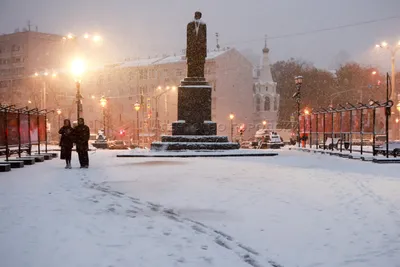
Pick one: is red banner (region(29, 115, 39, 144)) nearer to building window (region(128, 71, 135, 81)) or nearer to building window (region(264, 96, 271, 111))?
building window (region(128, 71, 135, 81))

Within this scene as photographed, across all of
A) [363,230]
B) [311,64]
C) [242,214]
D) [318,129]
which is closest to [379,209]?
[363,230]

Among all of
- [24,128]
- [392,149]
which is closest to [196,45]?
[24,128]

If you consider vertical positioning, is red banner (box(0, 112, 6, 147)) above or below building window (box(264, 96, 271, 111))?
below

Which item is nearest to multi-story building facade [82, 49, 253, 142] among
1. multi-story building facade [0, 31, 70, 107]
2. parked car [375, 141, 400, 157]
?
multi-story building facade [0, 31, 70, 107]

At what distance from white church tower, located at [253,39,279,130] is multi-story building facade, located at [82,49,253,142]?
206 cm

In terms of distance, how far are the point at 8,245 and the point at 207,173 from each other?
7.57m

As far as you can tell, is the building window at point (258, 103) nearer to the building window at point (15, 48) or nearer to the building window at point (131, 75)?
the building window at point (131, 75)

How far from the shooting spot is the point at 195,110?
72.4ft

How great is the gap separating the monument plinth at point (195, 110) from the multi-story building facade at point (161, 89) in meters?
41.1

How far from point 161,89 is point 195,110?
48607mm

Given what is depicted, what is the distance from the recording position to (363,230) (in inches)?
222

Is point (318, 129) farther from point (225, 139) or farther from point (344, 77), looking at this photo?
point (344, 77)

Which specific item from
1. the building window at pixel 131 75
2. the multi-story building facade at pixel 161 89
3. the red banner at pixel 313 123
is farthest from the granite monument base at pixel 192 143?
the building window at pixel 131 75

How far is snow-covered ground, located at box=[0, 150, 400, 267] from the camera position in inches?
179
